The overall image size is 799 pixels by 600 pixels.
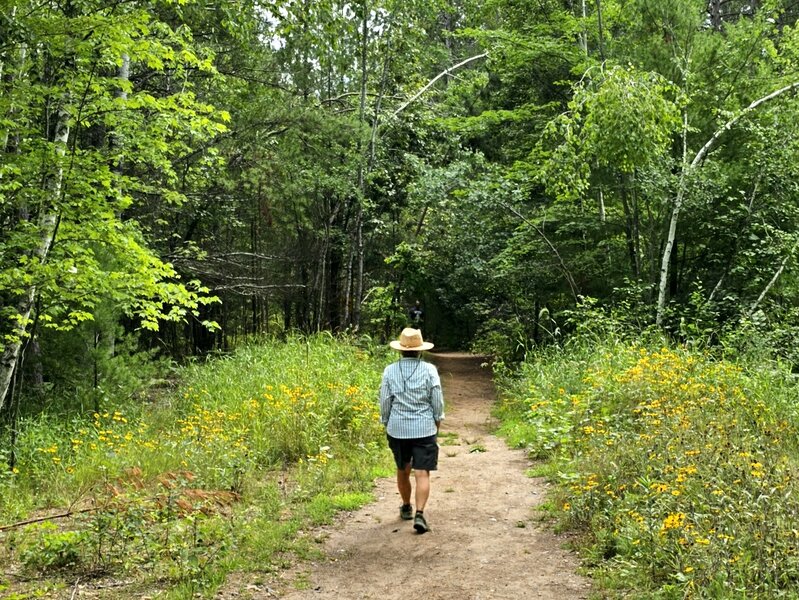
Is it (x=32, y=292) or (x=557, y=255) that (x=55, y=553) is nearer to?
(x=32, y=292)

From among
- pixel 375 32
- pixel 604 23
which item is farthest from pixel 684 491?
pixel 375 32

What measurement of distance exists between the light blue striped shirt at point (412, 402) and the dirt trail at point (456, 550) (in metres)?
0.96

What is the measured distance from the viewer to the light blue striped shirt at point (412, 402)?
5.66 meters

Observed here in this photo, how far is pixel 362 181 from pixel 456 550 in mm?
12433

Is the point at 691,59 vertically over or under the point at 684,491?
over

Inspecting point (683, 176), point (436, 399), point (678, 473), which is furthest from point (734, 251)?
point (436, 399)

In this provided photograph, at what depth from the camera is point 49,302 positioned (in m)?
7.64

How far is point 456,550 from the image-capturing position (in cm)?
520

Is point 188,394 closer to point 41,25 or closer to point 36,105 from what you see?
point 36,105

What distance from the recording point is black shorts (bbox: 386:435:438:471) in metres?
5.64

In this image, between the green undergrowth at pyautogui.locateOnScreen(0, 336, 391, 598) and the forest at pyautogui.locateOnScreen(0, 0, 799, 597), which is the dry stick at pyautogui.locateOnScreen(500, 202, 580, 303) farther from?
the green undergrowth at pyautogui.locateOnScreen(0, 336, 391, 598)

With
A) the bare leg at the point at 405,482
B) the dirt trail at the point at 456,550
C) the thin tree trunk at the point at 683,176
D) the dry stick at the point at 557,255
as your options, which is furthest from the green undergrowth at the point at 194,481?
the thin tree trunk at the point at 683,176

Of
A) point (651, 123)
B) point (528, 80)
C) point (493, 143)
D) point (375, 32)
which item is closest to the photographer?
point (651, 123)

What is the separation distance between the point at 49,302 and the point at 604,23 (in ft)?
41.4
